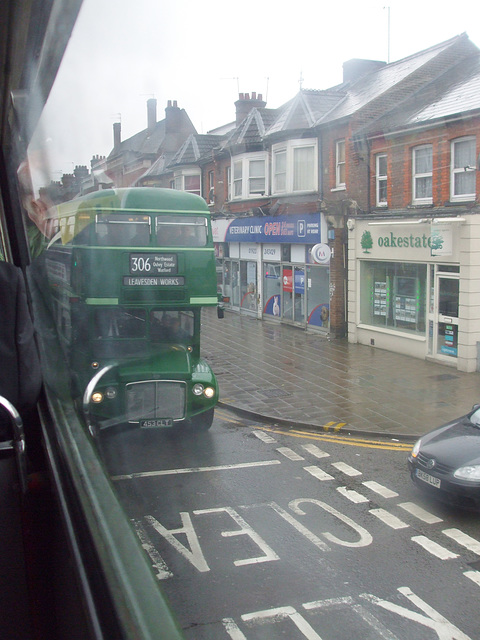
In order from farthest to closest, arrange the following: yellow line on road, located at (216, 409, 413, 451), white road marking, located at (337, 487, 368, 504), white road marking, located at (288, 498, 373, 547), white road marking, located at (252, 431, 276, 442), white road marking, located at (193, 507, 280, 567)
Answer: white road marking, located at (252, 431, 276, 442) < yellow line on road, located at (216, 409, 413, 451) < white road marking, located at (337, 487, 368, 504) < white road marking, located at (288, 498, 373, 547) < white road marking, located at (193, 507, 280, 567)

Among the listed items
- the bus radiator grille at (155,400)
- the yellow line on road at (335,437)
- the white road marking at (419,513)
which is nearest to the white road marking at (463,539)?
the white road marking at (419,513)

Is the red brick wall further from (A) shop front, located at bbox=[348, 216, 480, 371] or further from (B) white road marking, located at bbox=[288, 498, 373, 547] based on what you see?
(B) white road marking, located at bbox=[288, 498, 373, 547]

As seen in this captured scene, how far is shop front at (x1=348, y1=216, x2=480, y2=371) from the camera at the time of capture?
1459mm

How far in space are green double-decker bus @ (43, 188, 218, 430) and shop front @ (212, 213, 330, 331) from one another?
83 millimetres

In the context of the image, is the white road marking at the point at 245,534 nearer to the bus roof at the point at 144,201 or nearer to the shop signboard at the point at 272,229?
the shop signboard at the point at 272,229

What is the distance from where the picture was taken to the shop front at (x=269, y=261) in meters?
1.79

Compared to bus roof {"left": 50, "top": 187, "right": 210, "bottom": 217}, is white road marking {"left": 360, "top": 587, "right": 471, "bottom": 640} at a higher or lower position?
lower

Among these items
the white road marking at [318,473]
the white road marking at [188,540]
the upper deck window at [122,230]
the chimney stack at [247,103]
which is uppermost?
the chimney stack at [247,103]

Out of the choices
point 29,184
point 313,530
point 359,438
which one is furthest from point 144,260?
point 359,438

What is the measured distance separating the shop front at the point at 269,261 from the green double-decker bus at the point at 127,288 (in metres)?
0.08

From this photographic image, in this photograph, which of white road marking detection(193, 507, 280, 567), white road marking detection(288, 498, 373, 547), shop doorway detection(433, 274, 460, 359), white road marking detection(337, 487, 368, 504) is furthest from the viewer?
white road marking detection(337, 487, 368, 504)

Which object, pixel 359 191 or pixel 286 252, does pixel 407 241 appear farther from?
pixel 286 252

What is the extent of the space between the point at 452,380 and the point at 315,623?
79cm

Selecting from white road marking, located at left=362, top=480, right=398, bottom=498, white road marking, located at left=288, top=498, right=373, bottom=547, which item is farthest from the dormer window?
white road marking, located at left=362, top=480, right=398, bottom=498
